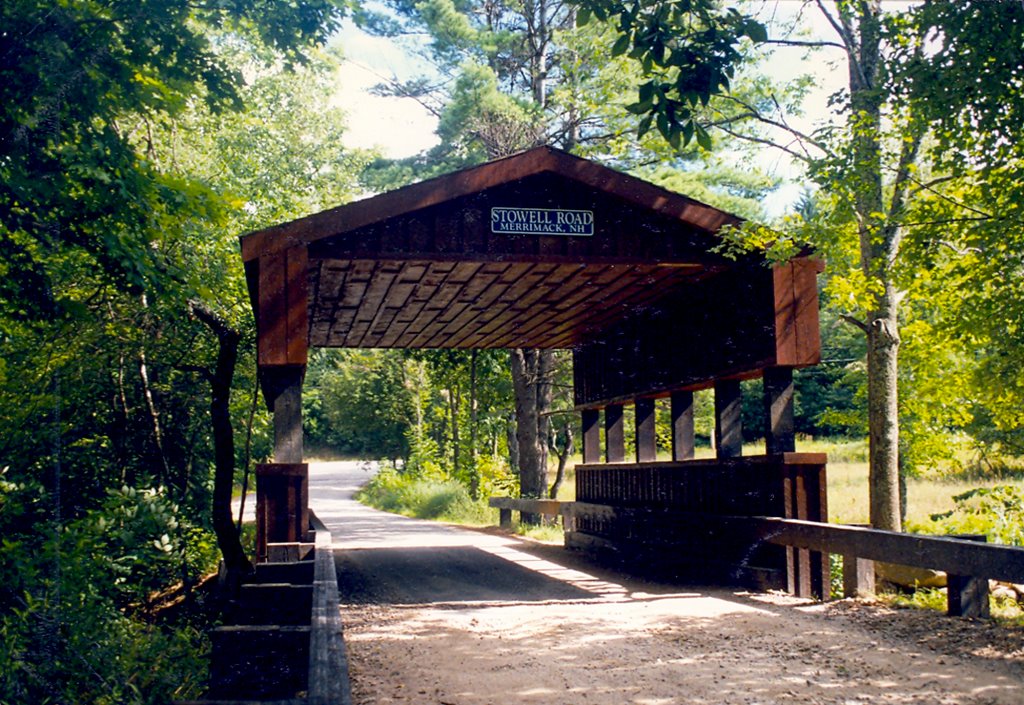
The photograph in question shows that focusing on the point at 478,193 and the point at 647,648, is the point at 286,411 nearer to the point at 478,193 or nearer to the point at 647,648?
the point at 478,193

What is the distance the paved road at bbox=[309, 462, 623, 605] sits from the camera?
9969 mm

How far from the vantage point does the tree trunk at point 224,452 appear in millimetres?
12102

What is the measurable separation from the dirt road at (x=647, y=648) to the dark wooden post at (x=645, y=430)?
3122 millimetres

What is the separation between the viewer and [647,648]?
695cm

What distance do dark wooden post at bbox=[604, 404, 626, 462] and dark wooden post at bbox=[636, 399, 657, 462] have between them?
951 millimetres

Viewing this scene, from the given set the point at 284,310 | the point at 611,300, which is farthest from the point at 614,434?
the point at 284,310

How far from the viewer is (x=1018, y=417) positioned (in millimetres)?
12758

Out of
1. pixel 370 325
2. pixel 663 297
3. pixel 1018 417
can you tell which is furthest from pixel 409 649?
pixel 1018 417

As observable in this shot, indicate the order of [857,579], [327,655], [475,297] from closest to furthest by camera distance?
[327,655] → [857,579] → [475,297]

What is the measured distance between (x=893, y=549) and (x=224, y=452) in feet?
26.3

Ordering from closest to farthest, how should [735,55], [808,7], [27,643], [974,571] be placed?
[735,55] < [974,571] < [27,643] < [808,7]

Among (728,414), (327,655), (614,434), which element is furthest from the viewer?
(614,434)

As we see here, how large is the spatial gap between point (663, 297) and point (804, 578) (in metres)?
4.14

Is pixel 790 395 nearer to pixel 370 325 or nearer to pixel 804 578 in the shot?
pixel 804 578
